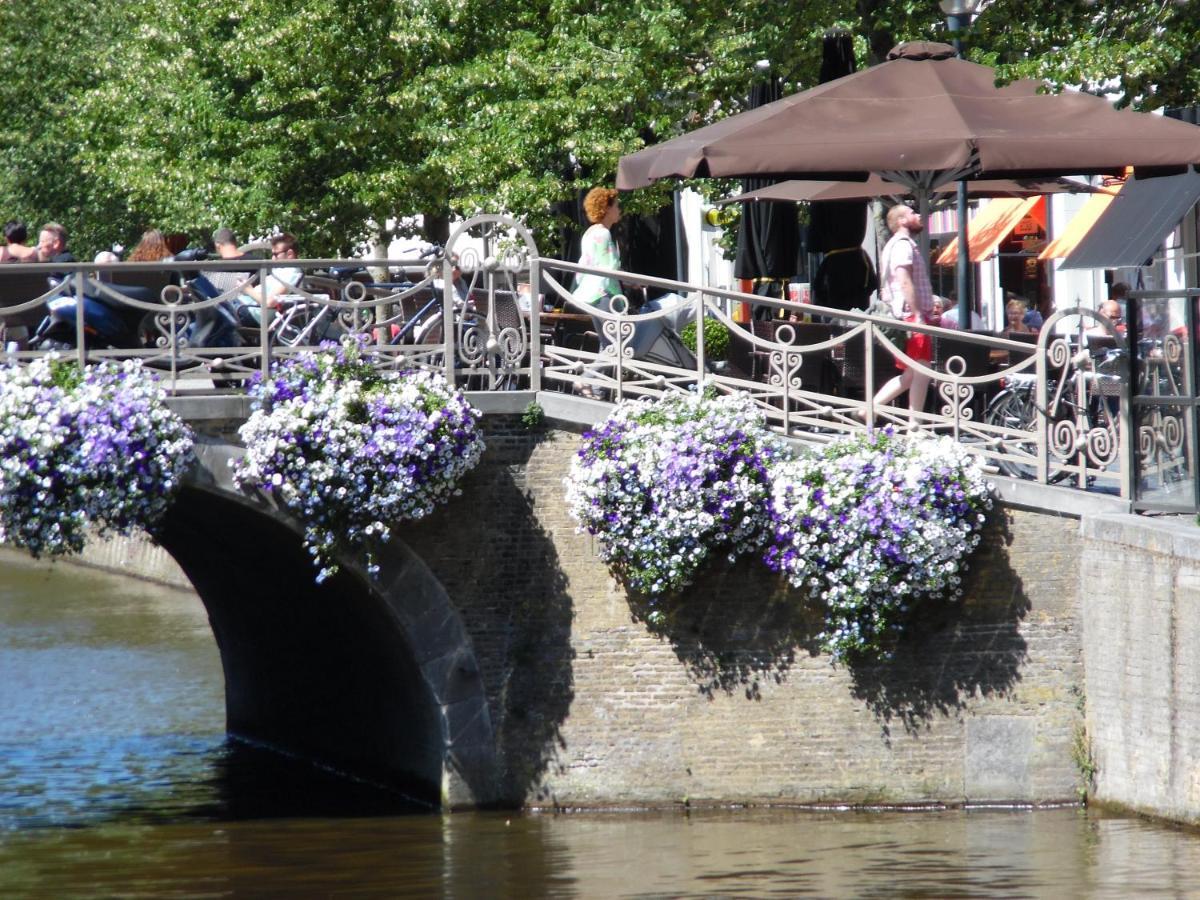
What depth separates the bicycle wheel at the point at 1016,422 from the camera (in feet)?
42.4

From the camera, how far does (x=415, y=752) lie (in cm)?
1463

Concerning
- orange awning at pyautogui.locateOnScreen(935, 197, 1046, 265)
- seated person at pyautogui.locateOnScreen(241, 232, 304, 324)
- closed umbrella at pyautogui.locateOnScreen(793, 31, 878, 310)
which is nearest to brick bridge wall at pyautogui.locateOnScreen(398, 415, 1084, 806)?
seated person at pyautogui.locateOnScreen(241, 232, 304, 324)

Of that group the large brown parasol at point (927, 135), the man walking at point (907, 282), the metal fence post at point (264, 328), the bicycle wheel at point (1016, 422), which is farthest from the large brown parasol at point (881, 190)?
the metal fence post at point (264, 328)

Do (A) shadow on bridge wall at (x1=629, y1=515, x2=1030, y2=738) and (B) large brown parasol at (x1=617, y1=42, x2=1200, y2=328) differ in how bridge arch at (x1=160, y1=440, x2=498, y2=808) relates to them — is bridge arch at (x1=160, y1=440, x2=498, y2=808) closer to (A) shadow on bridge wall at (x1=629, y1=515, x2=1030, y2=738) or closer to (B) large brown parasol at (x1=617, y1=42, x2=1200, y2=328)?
(A) shadow on bridge wall at (x1=629, y1=515, x2=1030, y2=738)

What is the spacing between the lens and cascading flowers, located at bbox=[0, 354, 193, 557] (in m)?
12.3

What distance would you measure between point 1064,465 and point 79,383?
18.9ft

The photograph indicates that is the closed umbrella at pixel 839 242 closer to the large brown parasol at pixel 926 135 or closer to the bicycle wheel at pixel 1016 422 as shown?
the large brown parasol at pixel 926 135

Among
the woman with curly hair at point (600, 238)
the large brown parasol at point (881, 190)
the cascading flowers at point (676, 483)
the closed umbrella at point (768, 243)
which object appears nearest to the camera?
the cascading flowers at point (676, 483)

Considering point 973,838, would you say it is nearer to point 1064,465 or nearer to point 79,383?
point 1064,465

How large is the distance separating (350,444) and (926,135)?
392cm

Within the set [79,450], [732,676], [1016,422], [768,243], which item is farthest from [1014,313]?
[79,450]

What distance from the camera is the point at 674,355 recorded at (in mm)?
13992

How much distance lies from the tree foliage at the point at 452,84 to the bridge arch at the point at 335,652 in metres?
5.26

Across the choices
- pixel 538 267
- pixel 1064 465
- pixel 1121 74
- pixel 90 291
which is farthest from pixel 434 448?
pixel 1121 74
